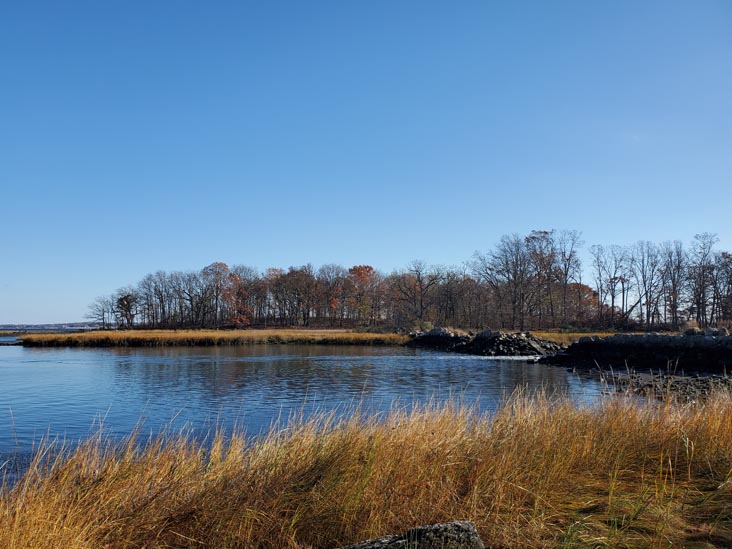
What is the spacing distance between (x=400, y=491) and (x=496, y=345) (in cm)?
4127

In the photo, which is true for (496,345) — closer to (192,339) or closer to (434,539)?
(192,339)

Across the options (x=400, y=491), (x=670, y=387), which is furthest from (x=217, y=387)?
(x=400, y=491)

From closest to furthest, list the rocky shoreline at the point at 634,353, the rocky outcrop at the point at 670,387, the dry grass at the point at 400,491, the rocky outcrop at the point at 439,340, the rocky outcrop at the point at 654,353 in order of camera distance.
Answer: the dry grass at the point at 400,491
the rocky outcrop at the point at 670,387
the rocky shoreline at the point at 634,353
the rocky outcrop at the point at 654,353
the rocky outcrop at the point at 439,340

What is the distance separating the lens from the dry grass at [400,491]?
14.2ft

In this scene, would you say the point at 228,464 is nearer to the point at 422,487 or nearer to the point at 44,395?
the point at 422,487

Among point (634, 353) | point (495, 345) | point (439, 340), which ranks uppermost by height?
point (634, 353)

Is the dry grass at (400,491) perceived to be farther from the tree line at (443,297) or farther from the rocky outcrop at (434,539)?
the tree line at (443,297)

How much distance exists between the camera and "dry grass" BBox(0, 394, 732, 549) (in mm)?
4336

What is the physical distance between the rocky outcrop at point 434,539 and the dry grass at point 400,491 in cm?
57

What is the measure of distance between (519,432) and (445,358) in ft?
112

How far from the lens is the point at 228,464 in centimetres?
623

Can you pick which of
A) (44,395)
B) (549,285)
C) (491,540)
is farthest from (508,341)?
(491,540)

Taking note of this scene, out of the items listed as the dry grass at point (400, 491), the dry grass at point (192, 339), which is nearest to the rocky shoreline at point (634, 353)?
the dry grass at point (192, 339)

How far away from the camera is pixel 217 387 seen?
23.3 m
